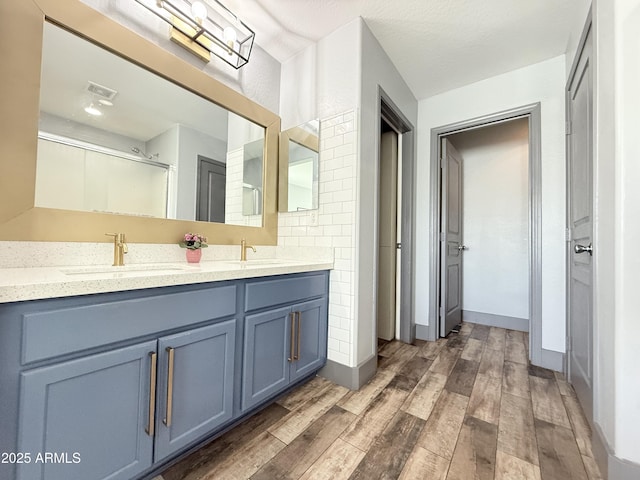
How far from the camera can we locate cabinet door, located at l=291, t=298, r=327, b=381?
1.66 meters

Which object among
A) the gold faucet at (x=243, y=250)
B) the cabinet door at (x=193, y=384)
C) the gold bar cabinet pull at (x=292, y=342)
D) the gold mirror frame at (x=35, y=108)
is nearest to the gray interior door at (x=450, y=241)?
the gold bar cabinet pull at (x=292, y=342)

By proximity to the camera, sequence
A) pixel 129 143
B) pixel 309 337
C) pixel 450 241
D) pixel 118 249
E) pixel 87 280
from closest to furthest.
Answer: pixel 87 280 → pixel 118 249 → pixel 129 143 → pixel 309 337 → pixel 450 241

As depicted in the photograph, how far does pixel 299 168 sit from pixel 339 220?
1.91ft

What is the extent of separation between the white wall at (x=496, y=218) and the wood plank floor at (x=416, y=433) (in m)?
1.35

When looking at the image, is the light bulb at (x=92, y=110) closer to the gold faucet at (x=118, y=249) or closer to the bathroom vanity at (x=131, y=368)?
the gold faucet at (x=118, y=249)

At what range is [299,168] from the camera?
7.06ft

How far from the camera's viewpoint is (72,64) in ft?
4.23

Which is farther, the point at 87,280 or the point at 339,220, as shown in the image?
the point at 339,220

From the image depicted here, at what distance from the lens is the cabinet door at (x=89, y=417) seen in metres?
0.77

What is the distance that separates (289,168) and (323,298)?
1098 mm

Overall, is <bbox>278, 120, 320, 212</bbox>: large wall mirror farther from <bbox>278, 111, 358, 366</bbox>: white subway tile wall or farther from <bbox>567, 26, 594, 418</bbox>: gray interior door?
<bbox>567, 26, 594, 418</bbox>: gray interior door

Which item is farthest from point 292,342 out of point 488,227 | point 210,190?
point 488,227

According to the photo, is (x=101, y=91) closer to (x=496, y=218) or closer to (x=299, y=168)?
(x=299, y=168)

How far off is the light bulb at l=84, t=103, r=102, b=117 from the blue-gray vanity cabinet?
4.34 feet
